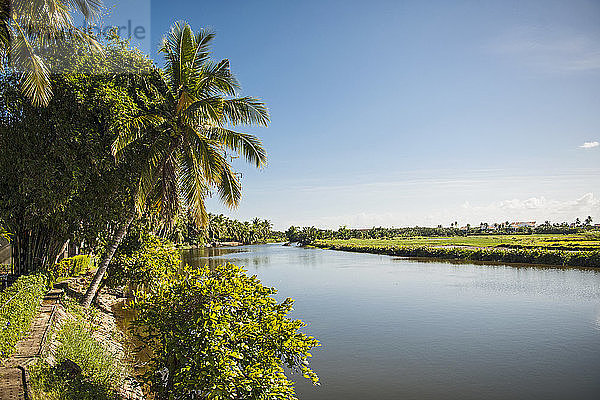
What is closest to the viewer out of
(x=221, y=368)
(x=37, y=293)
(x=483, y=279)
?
(x=221, y=368)

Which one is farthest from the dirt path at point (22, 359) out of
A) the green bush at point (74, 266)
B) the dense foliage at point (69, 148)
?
the green bush at point (74, 266)

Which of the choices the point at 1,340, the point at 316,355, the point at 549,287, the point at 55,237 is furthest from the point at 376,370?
the point at 549,287

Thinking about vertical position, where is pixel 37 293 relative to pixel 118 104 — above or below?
below

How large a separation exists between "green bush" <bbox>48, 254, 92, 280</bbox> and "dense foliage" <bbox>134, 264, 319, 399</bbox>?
13.7 metres

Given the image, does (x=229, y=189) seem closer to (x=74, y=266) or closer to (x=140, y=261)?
(x=140, y=261)

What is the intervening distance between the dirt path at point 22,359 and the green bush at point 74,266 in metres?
8.49

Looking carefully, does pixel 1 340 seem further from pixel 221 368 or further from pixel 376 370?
pixel 376 370

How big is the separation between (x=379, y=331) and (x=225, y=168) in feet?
24.7

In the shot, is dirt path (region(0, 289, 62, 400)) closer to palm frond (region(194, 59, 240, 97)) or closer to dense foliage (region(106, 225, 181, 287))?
dense foliage (region(106, 225, 181, 287))

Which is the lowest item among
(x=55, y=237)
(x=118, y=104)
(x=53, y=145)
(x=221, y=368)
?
(x=221, y=368)

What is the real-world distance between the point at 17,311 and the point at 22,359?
1.54 meters

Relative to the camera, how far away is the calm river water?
9.04m

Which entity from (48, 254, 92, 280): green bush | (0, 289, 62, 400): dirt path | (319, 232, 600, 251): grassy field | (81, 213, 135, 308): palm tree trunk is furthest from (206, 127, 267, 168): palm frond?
(319, 232, 600, 251): grassy field

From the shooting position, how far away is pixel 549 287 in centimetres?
2245
